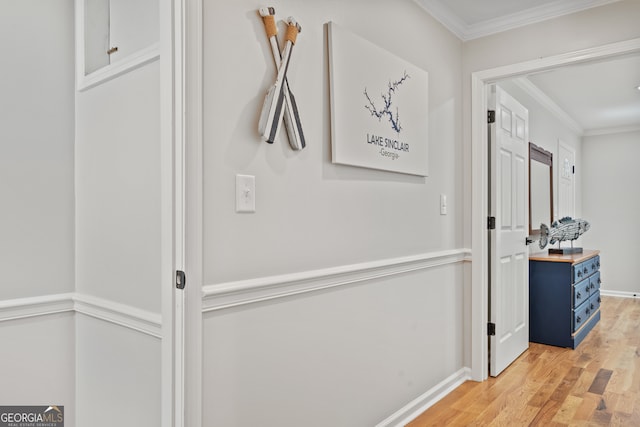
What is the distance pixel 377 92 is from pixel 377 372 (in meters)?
1.31

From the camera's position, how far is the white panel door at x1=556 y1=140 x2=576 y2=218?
5195 mm

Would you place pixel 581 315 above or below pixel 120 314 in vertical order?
below

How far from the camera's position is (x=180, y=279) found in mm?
1249

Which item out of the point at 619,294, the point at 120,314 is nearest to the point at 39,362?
the point at 120,314

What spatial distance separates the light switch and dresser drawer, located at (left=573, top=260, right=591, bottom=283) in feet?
10.5

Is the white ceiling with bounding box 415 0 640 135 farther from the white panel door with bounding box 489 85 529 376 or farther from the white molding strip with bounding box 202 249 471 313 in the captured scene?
the white molding strip with bounding box 202 249 471 313

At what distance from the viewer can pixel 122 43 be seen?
1.79 meters

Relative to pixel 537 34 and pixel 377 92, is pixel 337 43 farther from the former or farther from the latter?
pixel 537 34

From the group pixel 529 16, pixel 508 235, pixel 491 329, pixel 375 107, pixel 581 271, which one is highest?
pixel 529 16

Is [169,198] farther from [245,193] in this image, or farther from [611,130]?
[611,130]

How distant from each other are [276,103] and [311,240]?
0.54 metres

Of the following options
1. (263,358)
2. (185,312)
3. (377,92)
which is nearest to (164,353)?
(185,312)

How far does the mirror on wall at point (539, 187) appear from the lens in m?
4.10

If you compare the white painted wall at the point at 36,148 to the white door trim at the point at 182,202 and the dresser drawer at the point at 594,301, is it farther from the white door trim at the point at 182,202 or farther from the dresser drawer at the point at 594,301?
the dresser drawer at the point at 594,301
